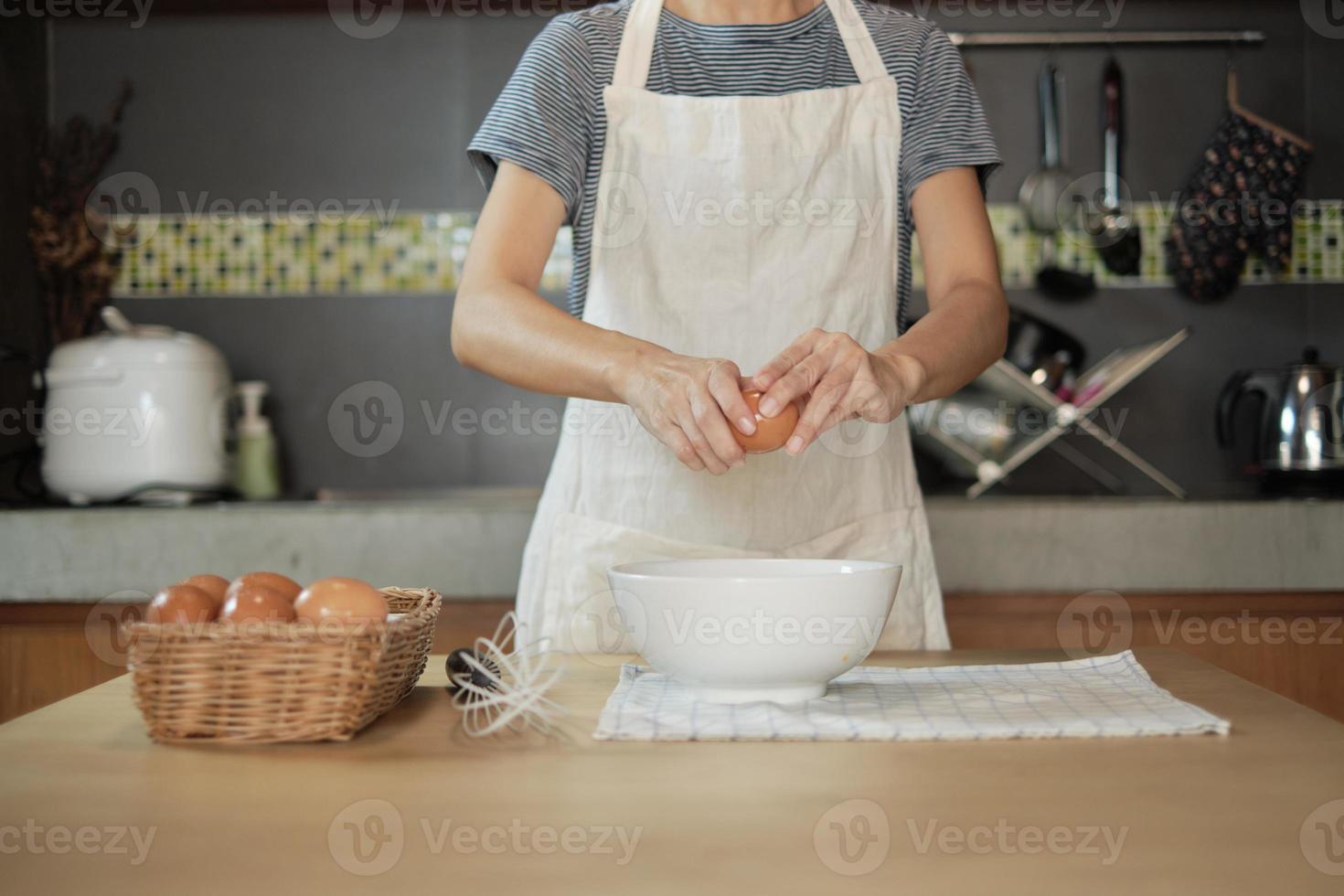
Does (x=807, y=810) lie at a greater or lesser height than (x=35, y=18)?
lesser

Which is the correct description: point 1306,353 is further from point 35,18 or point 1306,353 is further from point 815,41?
point 35,18

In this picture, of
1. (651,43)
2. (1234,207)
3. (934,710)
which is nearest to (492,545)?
(651,43)

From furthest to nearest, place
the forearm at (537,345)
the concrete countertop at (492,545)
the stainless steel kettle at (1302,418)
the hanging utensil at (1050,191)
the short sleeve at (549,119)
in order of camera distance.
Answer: the hanging utensil at (1050,191)
the stainless steel kettle at (1302,418)
the concrete countertop at (492,545)
the short sleeve at (549,119)
the forearm at (537,345)

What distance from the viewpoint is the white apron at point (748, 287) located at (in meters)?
1.22

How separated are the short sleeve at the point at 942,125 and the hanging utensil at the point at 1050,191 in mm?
993

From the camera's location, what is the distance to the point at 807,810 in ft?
1.76

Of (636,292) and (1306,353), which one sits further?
(1306,353)

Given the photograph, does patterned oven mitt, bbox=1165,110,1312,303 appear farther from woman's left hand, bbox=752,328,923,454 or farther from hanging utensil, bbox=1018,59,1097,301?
woman's left hand, bbox=752,328,923,454

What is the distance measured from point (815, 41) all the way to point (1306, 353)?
1.07 metres

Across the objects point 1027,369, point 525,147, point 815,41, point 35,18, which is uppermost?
point 35,18

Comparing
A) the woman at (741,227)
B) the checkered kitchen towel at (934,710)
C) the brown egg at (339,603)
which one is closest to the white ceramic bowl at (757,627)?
the checkered kitchen towel at (934,710)

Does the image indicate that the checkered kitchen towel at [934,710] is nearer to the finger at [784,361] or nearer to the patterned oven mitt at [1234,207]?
the finger at [784,361]

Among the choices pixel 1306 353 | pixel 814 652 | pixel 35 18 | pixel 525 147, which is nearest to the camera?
pixel 814 652

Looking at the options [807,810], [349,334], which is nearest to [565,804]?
[807,810]
